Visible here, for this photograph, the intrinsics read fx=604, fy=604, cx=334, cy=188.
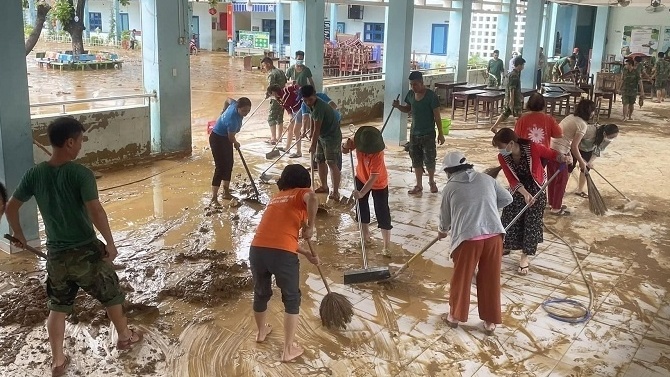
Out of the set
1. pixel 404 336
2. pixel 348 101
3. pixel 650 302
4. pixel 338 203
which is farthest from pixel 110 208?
pixel 348 101

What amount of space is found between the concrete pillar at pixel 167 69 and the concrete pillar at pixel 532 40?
10861mm

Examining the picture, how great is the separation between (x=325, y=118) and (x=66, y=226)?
4.17m

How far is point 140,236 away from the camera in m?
6.38

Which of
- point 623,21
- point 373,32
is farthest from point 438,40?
point 623,21

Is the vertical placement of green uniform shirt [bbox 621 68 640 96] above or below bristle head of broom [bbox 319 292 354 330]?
above

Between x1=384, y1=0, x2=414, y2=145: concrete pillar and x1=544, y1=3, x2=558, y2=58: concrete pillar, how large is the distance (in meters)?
11.1

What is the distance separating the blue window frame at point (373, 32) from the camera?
2991 cm

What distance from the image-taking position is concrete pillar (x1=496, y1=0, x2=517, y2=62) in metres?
18.4

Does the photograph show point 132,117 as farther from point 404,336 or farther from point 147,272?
point 404,336

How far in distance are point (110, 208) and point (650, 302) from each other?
582 centimetres

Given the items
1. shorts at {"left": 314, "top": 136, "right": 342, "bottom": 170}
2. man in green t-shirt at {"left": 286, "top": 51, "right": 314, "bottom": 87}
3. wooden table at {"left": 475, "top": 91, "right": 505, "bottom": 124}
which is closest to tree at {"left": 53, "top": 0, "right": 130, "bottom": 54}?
man in green t-shirt at {"left": 286, "top": 51, "right": 314, "bottom": 87}

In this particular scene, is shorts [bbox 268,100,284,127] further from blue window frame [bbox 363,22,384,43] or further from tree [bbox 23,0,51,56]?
blue window frame [bbox 363,22,384,43]

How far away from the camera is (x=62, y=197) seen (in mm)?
3561

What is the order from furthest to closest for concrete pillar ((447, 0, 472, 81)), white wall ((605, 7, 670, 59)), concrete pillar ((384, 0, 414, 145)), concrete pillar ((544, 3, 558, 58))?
1. white wall ((605, 7, 670, 59))
2. concrete pillar ((544, 3, 558, 58))
3. concrete pillar ((447, 0, 472, 81))
4. concrete pillar ((384, 0, 414, 145))
